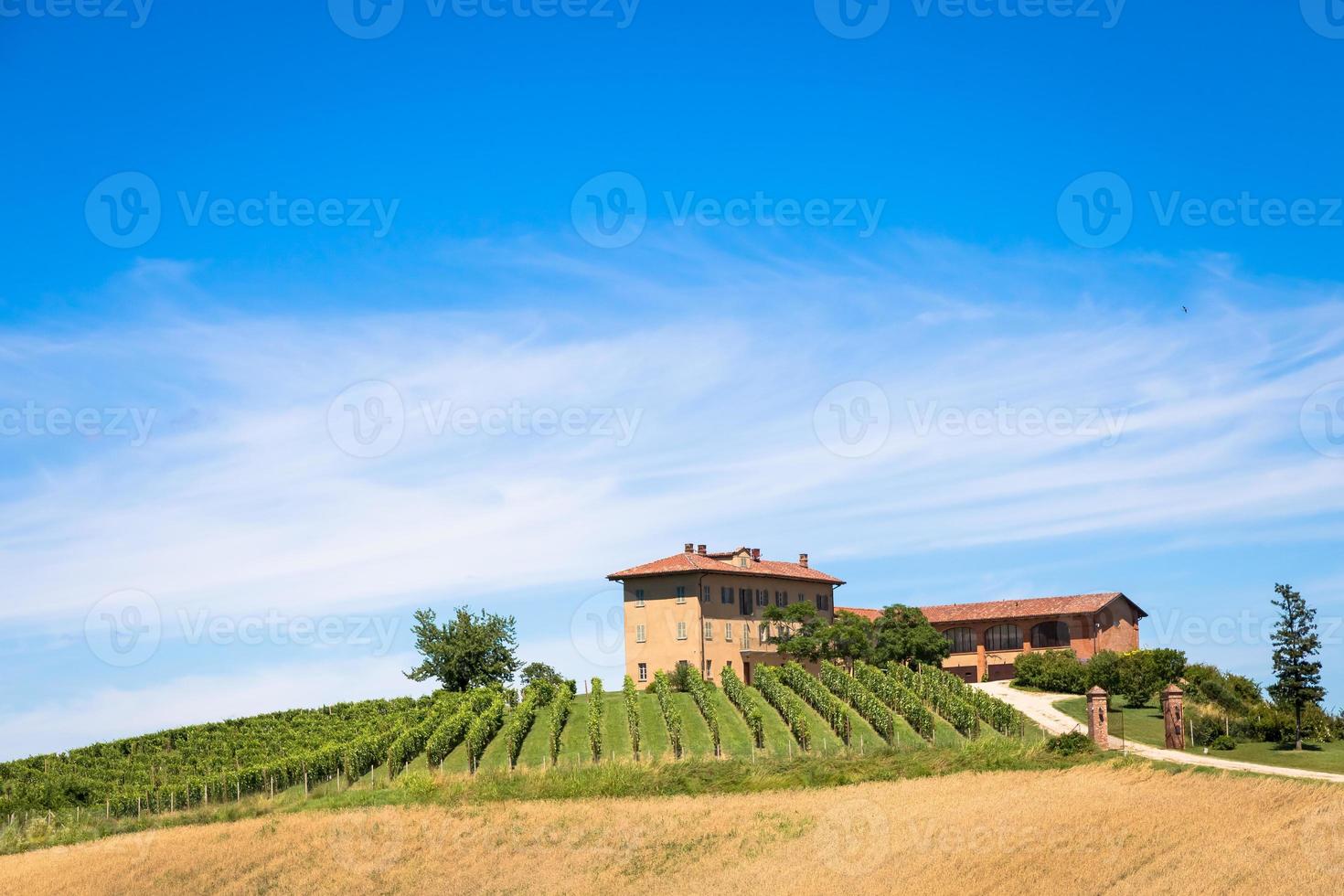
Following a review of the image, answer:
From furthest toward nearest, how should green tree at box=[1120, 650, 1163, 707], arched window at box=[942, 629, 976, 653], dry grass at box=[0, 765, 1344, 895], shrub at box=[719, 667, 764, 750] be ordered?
arched window at box=[942, 629, 976, 653] < green tree at box=[1120, 650, 1163, 707] < shrub at box=[719, 667, 764, 750] < dry grass at box=[0, 765, 1344, 895]

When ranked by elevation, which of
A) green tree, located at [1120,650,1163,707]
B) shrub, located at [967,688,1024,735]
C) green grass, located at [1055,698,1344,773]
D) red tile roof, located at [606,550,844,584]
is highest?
red tile roof, located at [606,550,844,584]

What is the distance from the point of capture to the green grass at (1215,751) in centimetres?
4744

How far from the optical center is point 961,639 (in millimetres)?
81375

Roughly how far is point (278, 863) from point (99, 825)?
45.4ft

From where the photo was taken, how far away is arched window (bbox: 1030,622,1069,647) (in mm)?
78375

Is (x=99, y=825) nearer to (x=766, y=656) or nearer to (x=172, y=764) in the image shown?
(x=172, y=764)

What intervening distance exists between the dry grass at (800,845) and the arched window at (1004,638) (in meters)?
35.6

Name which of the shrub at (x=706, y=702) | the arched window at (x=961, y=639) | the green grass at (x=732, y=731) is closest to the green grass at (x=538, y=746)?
the shrub at (x=706, y=702)

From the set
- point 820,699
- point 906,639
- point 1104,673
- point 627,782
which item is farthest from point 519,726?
point 1104,673

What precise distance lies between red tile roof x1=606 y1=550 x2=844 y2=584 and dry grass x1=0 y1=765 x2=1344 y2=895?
31.3m

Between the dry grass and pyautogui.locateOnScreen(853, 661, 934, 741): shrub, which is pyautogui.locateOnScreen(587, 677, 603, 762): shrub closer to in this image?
the dry grass

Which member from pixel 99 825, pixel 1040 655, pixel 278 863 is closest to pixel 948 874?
pixel 278 863


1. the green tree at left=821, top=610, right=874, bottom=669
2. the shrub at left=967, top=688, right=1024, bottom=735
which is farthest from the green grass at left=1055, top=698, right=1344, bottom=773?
the green tree at left=821, top=610, right=874, bottom=669

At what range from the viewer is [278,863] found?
39.2 meters
